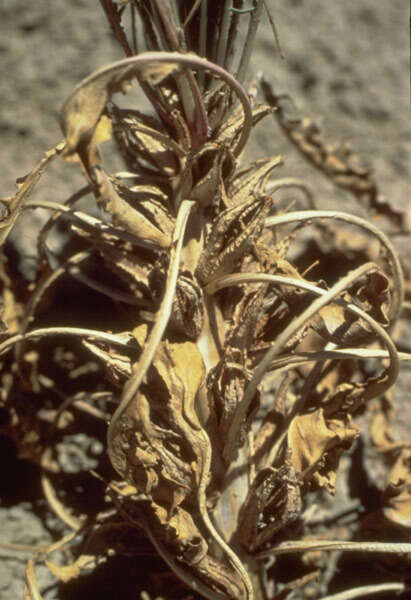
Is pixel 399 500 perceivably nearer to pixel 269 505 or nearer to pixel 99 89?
pixel 269 505

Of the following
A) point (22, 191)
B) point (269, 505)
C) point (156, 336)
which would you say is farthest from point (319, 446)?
point (22, 191)

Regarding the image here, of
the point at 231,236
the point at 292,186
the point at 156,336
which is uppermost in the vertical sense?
the point at 292,186

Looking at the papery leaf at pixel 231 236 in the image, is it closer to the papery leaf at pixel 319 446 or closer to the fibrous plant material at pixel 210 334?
the fibrous plant material at pixel 210 334

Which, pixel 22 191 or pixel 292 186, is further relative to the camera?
pixel 292 186

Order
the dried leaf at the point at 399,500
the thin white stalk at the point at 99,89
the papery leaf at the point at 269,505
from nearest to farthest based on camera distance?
the thin white stalk at the point at 99,89
the papery leaf at the point at 269,505
the dried leaf at the point at 399,500

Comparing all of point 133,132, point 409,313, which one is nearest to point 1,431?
point 133,132

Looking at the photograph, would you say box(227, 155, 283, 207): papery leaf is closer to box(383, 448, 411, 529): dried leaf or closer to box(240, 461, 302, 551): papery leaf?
box(240, 461, 302, 551): papery leaf

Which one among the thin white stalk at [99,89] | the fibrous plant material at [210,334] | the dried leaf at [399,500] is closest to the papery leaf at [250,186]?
the fibrous plant material at [210,334]

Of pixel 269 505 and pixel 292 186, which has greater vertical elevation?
pixel 292 186
